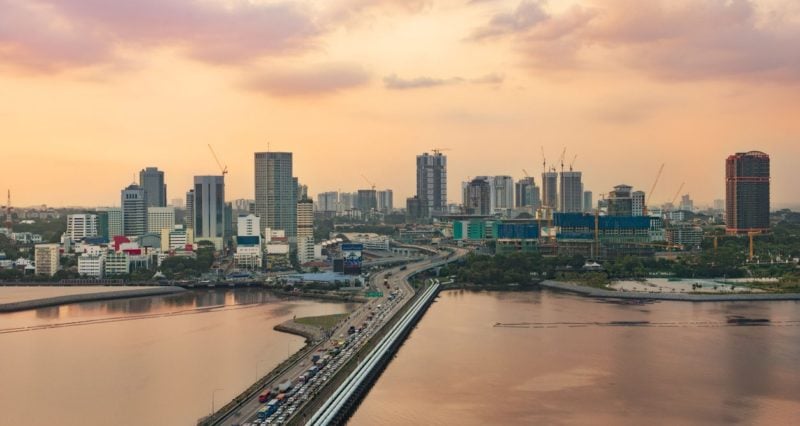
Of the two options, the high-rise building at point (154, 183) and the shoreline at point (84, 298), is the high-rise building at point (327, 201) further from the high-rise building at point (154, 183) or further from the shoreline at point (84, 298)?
the shoreline at point (84, 298)

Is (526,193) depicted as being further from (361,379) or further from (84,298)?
(361,379)

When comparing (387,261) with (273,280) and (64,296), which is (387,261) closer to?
(273,280)

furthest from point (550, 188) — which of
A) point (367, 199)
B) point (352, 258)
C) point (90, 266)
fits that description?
point (90, 266)

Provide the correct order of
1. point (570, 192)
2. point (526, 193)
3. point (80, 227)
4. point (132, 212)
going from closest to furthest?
point (80, 227), point (132, 212), point (570, 192), point (526, 193)

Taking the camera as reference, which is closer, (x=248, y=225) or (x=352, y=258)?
(x=352, y=258)

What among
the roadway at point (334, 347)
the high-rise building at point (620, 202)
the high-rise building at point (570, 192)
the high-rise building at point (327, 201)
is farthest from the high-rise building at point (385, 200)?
the roadway at point (334, 347)
